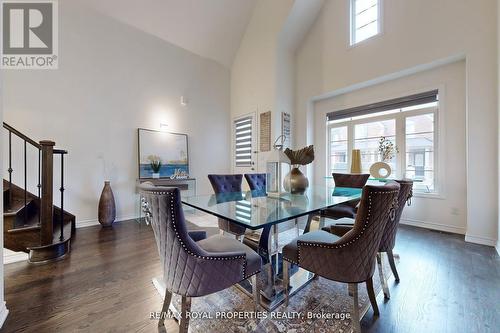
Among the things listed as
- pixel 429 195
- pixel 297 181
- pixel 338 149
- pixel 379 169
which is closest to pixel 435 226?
pixel 429 195

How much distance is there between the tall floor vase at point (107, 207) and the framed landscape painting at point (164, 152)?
2.00ft

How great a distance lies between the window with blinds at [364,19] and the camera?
3.78 meters

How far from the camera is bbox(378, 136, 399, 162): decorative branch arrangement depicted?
3.65 meters

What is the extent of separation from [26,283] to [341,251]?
2595 mm

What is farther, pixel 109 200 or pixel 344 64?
pixel 344 64

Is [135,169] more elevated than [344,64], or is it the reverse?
[344,64]

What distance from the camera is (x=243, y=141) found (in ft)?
16.8

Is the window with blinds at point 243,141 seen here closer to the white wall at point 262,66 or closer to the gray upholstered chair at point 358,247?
the white wall at point 262,66

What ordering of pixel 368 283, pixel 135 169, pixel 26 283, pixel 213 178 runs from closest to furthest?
1. pixel 368 283
2. pixel 26 283
3. pixel 213 178
4. pixel 135 169

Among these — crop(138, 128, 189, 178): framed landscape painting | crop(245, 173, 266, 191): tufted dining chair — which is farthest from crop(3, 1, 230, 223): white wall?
crop(245, 173, 266, 191): tufted dining chair

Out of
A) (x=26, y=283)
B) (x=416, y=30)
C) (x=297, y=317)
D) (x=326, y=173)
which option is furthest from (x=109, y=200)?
(x=416, y=30)

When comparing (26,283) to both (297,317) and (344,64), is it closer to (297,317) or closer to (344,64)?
(297,317)

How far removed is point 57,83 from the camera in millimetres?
3250

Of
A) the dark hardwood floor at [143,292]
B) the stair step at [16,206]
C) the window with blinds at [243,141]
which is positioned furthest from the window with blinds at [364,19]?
the stair step at [16,206]
